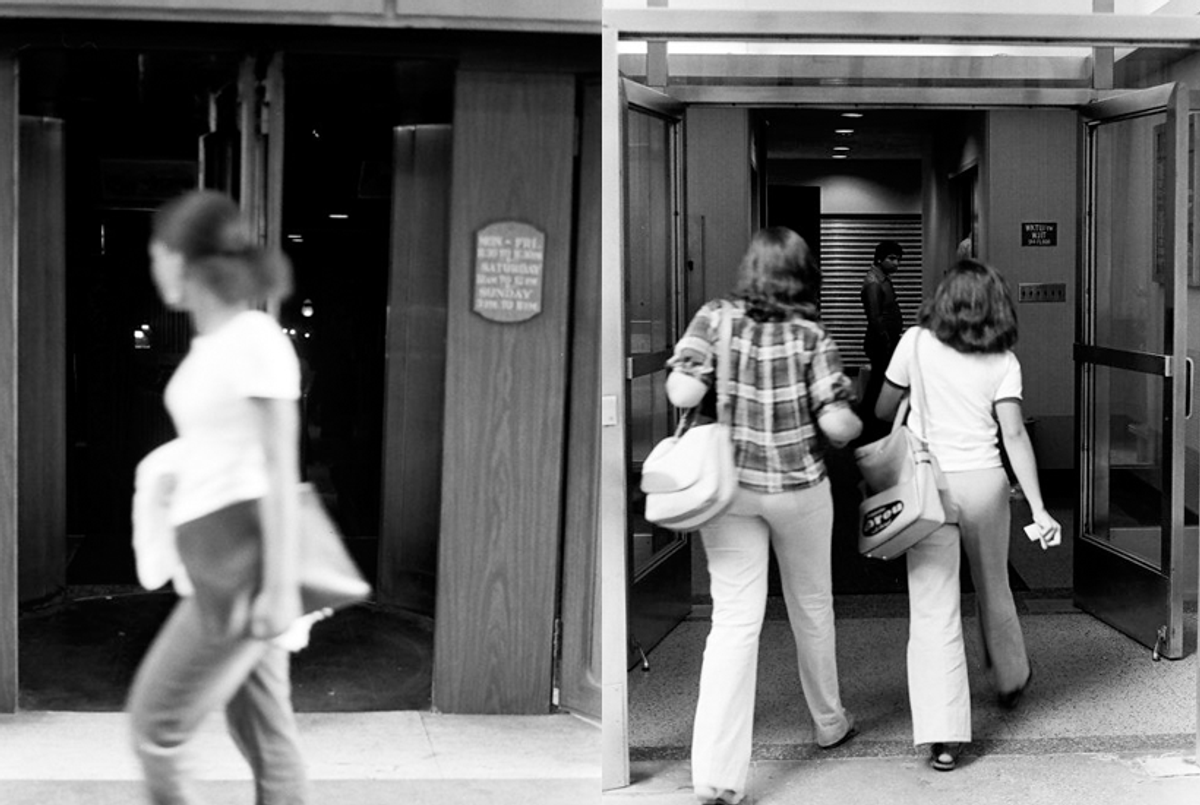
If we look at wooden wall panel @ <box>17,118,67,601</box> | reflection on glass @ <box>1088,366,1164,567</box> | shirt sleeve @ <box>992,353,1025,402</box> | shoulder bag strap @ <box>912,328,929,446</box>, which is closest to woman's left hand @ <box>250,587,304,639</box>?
wooden wall panel @ <box>17,118,67,601</box>

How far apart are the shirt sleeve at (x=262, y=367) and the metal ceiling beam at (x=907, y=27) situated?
1.44 metres

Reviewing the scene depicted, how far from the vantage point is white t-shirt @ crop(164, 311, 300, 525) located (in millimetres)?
3221

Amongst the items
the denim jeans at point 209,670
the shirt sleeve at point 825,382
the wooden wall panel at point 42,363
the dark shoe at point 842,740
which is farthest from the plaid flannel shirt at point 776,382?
the wooden wall panel at point 42,363

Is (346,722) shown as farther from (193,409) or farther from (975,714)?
(975,714)

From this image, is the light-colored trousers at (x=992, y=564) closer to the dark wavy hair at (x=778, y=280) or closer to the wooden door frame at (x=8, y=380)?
the dark wavy hair at (x=778, y=280)

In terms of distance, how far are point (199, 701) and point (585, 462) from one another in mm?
1593

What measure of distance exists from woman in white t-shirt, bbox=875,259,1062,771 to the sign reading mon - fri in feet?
3.60

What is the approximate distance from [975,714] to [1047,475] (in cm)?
441

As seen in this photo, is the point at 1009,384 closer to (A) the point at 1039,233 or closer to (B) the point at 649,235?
(B) the point at 649,235

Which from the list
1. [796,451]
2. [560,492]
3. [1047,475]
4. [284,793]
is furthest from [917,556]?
[1047,475]

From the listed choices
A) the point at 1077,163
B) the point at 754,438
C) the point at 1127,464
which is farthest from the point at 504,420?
the point at 1077,163

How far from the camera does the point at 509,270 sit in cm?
446

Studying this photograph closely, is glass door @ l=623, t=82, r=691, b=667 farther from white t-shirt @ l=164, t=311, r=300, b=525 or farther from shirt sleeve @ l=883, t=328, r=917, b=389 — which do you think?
white t-shirt @ l=164, t=311, r=300, b=525

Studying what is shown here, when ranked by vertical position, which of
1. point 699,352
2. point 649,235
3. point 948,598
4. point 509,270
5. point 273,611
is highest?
point 649,235
